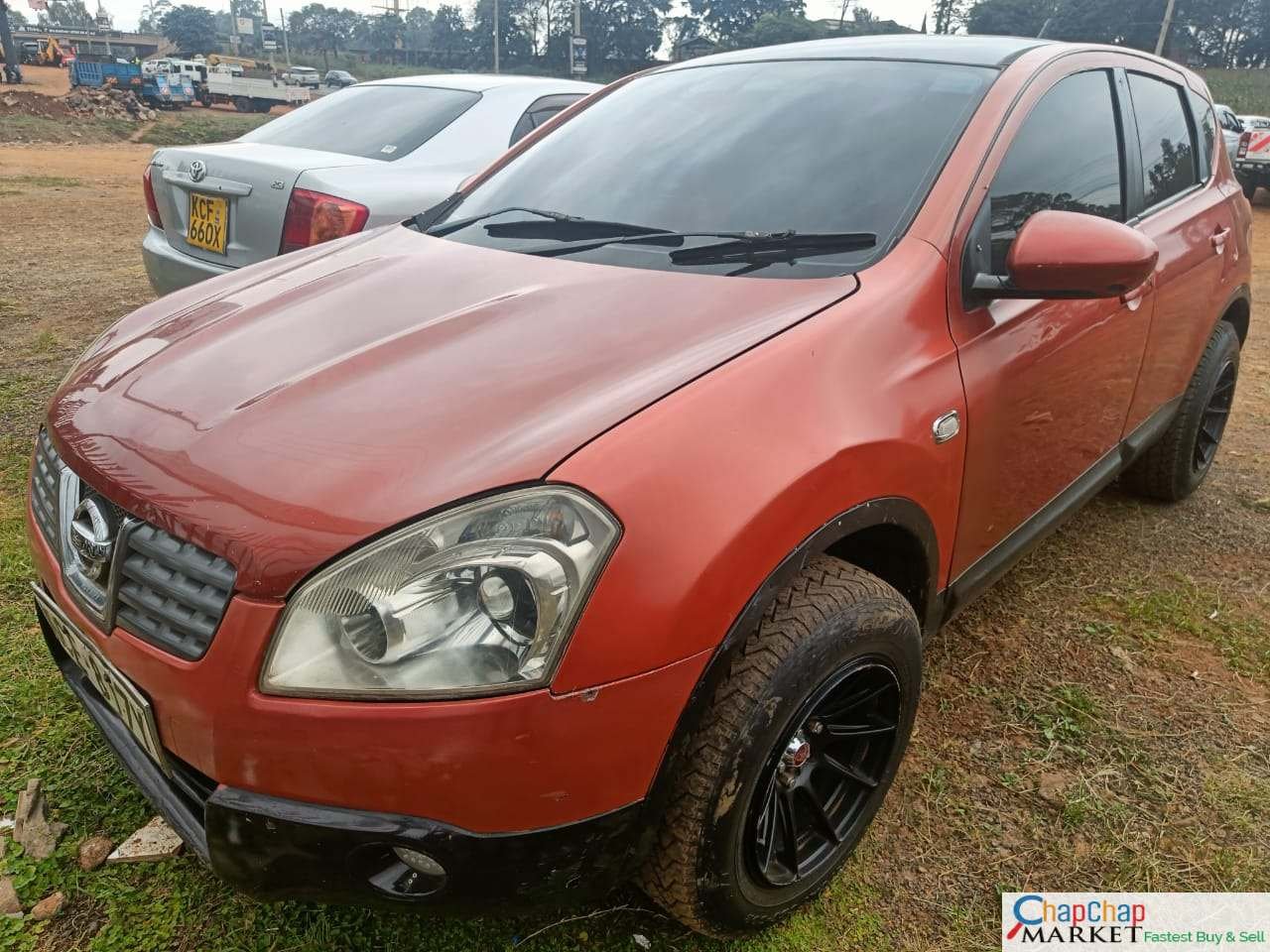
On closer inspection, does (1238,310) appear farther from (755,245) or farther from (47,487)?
(47,487)

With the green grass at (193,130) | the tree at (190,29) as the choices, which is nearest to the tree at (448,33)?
the tree at (190,29)

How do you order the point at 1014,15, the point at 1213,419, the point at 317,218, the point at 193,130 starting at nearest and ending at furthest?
the point at 317,218, the point at 1213,419, the point at 193,130, the point at 1014,15

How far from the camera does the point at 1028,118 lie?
2.24 m

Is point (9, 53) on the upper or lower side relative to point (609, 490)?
upper

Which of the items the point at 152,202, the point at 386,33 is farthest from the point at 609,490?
the point at 386,33

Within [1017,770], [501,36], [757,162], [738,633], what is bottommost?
[1017,770]

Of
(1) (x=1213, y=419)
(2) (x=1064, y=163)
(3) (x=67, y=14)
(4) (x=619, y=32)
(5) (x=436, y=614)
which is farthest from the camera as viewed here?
(3) (x=67, y=14)

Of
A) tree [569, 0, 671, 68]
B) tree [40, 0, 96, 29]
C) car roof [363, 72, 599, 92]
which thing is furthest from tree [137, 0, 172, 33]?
car roof [363, 72, 599, 92]

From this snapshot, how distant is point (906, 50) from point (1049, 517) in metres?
1.32

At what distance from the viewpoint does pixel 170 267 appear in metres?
4.00

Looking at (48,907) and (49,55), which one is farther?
(49,55)

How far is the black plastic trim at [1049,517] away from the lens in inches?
86.0

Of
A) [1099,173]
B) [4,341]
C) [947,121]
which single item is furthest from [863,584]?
[4,341]

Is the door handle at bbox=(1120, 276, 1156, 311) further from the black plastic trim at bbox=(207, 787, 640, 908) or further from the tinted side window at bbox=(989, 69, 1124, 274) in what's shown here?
the black plastic trim at bbox=(207, 787, 640, 908)
